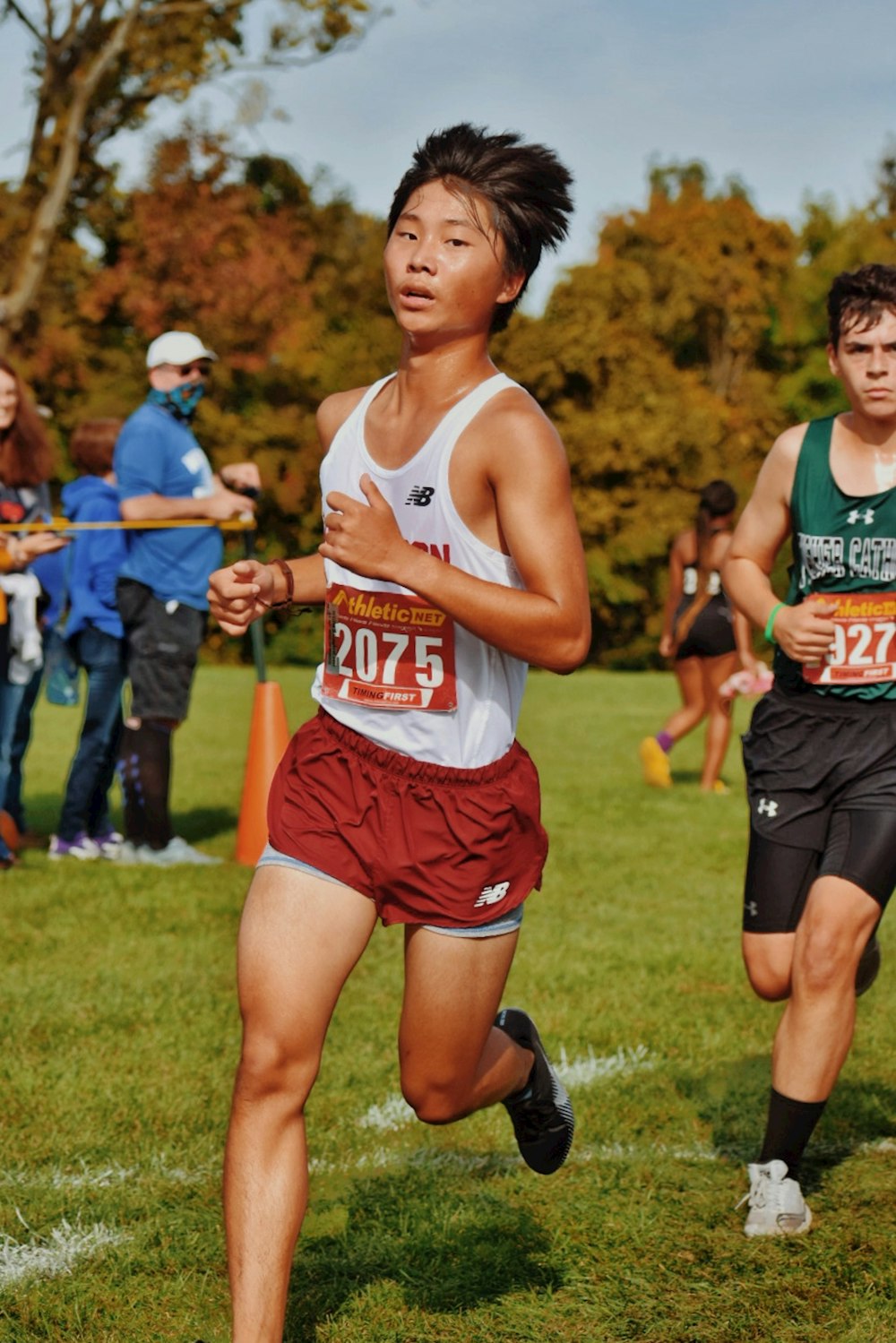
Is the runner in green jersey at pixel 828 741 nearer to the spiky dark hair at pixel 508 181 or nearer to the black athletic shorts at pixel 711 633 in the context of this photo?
the spiky dark hair at pixel 508 181

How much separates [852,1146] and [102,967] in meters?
3.31

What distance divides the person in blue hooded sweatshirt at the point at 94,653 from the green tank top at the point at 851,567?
519cm

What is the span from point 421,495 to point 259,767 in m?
5.92

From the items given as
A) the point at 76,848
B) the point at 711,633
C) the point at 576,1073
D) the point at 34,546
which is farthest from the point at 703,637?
the point at 576,1073

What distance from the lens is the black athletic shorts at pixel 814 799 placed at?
4254mm

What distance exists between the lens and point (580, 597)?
10.5 ft

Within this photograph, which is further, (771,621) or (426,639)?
(771,621)

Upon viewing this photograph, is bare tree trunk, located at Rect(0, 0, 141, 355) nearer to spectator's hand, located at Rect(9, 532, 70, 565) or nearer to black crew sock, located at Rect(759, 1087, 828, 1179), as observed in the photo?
spectator's hand, located at Rect(9, 532, 70, 565)

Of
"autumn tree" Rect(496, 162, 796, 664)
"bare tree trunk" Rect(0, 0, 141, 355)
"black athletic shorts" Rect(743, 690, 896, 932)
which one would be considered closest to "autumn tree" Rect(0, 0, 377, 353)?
"bare tree trunk" Rect(0, 0, 141, 355)

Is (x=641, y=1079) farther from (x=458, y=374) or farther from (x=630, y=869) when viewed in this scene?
(x=630, y=869)

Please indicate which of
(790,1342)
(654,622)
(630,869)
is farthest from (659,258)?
(790,1342)

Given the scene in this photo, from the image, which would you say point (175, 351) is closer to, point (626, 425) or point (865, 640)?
point (865, 640)

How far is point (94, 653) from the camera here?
9.01m

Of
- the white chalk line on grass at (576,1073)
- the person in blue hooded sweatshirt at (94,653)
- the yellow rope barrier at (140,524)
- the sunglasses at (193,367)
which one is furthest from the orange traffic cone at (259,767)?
the white chalk line on grass at (576,1073)
